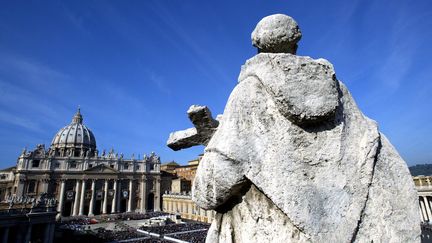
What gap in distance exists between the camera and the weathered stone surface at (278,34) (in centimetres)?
162

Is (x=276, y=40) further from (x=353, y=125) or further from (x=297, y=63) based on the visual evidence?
(x=353, y=125)

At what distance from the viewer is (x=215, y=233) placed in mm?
1648

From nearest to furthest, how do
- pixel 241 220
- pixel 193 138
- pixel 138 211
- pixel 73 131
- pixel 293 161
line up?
pixel 293 161 → pixel 241 220 → pixel 193 138 → pixel 138 211 → pixel 73 131

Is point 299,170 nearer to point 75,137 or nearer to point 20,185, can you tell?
point 20,185

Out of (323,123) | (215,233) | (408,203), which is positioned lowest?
(215,233)

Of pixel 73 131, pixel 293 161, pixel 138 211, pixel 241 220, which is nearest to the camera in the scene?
pixel 293 161

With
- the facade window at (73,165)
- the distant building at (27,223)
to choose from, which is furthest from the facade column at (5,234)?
the facade window at (73,165)

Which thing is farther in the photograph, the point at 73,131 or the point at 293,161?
the point at 73,131

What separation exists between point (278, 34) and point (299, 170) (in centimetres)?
79

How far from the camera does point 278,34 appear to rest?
5.31 ft

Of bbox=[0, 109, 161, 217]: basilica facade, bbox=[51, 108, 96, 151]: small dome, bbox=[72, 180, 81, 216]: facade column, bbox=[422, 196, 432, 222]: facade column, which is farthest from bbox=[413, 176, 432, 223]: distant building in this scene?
bbox=[51, 108, 96, 151]: small dome

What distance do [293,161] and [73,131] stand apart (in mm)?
75781

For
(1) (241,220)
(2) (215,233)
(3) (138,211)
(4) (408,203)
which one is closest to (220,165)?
(1) (241,220)

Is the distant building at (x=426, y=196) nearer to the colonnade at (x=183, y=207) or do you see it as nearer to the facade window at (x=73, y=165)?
the colonnade at (x=183, y=207)
